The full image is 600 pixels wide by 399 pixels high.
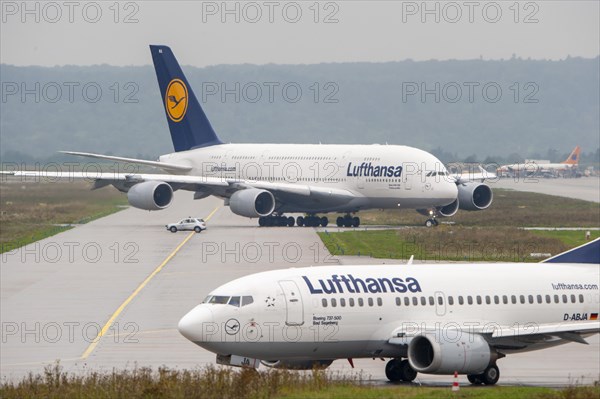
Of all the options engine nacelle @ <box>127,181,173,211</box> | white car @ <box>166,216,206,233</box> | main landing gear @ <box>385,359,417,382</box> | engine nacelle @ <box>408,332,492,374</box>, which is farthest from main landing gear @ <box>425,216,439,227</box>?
engine nacelle @ <box>408,332,492,374</box>

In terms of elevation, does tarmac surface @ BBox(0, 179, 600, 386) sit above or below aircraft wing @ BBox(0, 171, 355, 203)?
below

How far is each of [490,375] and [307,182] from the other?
2221 inches

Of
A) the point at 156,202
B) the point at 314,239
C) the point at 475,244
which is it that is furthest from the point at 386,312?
the point at 156,202

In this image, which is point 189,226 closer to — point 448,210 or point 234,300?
point 448,210

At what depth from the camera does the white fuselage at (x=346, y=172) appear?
84.8 meters

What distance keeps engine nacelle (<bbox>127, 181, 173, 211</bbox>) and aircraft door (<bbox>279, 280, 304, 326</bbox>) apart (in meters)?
53.5

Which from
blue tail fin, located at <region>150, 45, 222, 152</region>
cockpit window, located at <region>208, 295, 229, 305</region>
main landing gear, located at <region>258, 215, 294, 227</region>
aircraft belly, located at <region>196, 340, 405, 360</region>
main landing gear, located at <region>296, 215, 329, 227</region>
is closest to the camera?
aircraft belly, located at <region>196, 340, 405, 360</region>

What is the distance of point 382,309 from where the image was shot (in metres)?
32.1

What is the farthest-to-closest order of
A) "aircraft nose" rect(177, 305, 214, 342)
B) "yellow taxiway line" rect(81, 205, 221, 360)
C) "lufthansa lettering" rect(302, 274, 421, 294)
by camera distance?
"yellow taxiway line" rect(81, 205, 221, 360)
"lufthansa lettering" rect(302, 274, 421, 294)
"aircraft nose" rect(177, 305, 214, 342)

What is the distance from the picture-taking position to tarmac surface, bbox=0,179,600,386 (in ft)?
119

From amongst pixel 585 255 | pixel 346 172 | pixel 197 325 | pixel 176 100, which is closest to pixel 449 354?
pixel 197 325

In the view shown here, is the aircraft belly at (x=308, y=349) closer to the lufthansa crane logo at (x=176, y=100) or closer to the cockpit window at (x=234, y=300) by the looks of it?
the cockpit window at (x=234, y=300)

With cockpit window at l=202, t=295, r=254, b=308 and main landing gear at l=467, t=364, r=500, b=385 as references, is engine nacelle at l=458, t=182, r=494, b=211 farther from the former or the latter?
cockpit window at l=202, t=295, r=254, b=308

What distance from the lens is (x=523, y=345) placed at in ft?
107
